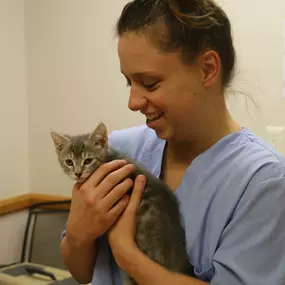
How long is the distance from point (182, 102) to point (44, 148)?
138 centimetres

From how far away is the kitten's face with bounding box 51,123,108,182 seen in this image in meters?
1.08

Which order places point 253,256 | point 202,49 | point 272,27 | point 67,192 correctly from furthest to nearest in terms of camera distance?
1. point 67,192
2. point 272,27
3. point 202,49
4. point 253,256

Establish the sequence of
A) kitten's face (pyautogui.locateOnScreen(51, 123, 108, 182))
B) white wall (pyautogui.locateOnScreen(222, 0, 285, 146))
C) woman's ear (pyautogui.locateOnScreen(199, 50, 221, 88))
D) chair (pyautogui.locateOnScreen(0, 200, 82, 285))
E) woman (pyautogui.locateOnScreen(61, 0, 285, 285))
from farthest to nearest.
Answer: chair (pyautogui.locateOnScreen(0, 200, 82, 285))
white wall (pyautogui.locateOnScreen(222, 0, 285, 146))
kitten's face (pyautogui.locateOnScreen(51, 123, 108, 182))
woman's ear (pyautogui.locateOnScreen(199, 50, 221, 88))
woman (pyautogui.locateOnScreen(61, 0, 285, 285))

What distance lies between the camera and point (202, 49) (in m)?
0.89

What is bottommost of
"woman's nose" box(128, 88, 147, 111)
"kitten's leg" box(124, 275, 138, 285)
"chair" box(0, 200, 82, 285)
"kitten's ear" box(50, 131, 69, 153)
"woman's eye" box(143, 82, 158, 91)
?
"chair" box(0, 200, 82, 285)

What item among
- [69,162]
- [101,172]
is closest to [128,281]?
[101,172]

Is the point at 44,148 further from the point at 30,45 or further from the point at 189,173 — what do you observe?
the point at 189,173

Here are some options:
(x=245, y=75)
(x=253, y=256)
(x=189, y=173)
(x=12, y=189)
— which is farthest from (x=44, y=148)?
(x=253, y=256)

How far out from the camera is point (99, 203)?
93cm

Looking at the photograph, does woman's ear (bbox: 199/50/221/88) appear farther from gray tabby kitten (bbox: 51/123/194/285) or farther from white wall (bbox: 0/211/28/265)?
white wall (bbox: 0/211/28/265)

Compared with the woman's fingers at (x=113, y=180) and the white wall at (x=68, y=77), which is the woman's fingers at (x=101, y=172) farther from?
the white wall at (x=68, y=77)

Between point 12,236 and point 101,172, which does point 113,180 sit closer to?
point 101,172

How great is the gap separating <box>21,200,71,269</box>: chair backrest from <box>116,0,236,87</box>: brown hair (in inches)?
50.2

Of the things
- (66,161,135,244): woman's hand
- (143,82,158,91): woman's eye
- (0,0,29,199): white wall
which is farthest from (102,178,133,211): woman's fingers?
(0,0,29,199): white wall
